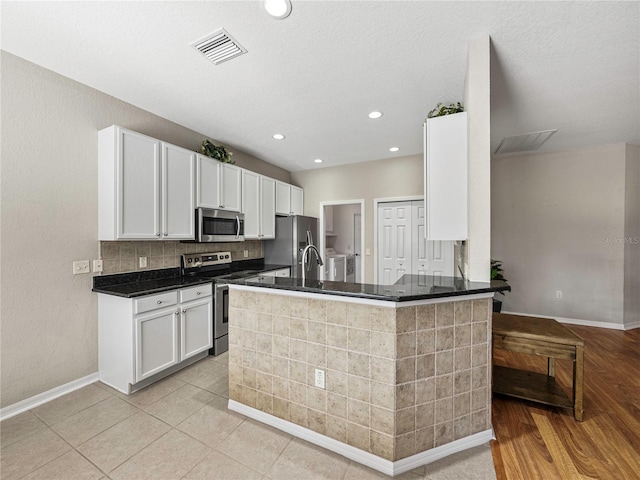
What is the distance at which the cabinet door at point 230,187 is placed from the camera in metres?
3.51

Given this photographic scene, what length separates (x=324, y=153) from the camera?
4398mm

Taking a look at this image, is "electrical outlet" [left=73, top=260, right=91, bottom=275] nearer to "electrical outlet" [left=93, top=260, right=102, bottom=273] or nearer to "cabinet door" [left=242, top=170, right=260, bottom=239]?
"electrical outlet" [left=93, top=260, right=102, bottom=273]

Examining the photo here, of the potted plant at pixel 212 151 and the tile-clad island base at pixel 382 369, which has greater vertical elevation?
the potted plant at pixel 212 151

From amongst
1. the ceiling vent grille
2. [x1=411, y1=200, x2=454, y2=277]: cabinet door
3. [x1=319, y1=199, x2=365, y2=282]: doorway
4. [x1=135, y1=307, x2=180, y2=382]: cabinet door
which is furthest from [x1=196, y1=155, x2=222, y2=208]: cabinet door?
the ceiling vent grille

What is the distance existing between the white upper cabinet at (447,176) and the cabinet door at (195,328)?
233 centimetres

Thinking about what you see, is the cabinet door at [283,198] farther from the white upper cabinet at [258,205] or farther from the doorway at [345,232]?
the doorway at [345,232]

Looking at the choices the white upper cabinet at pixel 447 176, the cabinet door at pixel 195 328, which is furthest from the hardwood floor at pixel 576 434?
the cabinet door at pixel 195 328

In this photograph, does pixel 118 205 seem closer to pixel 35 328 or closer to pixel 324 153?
pixel 35 328

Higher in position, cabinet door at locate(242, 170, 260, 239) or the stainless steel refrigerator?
cabinet door at locate(242, 170, 260, 239)

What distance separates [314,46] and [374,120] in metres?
1.40

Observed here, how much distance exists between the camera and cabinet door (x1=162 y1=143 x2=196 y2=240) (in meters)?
2.82

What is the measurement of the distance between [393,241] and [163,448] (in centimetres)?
390

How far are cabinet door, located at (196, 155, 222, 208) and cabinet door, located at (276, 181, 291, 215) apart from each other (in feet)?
4.31

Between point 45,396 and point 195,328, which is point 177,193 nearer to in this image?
point 195,328
